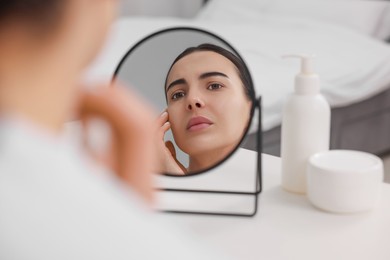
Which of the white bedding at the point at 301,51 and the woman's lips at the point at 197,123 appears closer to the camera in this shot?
the woman's lips at the point at 197,123

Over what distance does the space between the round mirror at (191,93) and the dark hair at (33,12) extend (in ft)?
1.67

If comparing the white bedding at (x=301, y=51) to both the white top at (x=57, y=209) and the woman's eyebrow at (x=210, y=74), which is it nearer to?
the woman's eyebrow at (x=210, y=74)

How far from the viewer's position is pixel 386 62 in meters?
2.50

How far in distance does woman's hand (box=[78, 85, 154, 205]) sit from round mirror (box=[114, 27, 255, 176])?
0.42 meters

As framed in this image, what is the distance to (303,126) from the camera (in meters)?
0.84

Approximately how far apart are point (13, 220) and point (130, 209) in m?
0.03

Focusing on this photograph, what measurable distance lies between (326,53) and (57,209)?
7.74 ft

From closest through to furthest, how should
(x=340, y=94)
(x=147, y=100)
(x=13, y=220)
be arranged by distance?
(x=13, y=220)
(x=147, y=100)
(x=340, y=94)

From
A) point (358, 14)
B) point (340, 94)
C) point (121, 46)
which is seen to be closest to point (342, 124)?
point (340, 94)

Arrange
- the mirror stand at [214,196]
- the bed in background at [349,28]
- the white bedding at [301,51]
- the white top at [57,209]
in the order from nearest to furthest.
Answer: the white top at [57,209]
the mirror stand at [214,196]
the white bedding at [301,51]
the bed in background at [349,28]

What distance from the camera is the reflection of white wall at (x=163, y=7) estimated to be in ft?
12.8

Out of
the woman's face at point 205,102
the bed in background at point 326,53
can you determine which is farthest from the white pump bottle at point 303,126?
the bed in background at point 326,53

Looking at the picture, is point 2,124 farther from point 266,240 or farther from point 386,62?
point 386,62

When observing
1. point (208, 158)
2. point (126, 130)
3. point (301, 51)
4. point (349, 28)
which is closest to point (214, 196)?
point (208, 158)
